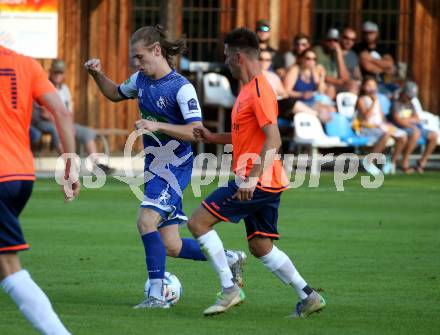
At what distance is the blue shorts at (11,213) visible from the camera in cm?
689

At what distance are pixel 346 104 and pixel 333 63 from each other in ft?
3.22

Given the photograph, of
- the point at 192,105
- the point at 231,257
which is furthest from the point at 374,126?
the point at 192,105

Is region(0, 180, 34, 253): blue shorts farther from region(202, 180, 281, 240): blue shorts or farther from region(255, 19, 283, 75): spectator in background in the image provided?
region(255, 19, 283, 75): spectator in background

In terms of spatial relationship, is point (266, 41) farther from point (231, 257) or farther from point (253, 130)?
point (253, 130)

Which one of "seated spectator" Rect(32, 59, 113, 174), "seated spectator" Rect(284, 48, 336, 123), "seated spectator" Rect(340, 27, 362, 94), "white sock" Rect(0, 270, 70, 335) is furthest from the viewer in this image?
"seated spectator" Rect(340, 27, 362, 94)

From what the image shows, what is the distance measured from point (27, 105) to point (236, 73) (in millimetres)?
2237

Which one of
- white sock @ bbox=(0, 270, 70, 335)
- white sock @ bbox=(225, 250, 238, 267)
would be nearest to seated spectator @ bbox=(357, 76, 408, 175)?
white sock @ bbox=(225, 250, 238, 267)

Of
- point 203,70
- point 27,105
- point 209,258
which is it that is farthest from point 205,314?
point 203,70

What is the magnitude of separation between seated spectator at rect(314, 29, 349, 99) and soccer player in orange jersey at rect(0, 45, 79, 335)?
16638mm

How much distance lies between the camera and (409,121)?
77.3 ft

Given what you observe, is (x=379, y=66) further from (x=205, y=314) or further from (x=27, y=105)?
(x=27, y=105)

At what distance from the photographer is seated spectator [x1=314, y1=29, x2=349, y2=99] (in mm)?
23547

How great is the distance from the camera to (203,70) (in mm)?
24219

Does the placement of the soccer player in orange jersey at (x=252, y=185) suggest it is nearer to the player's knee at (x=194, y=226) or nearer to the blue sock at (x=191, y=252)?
the player's knee at (x=194, y=226)
